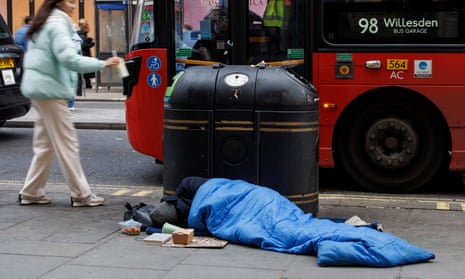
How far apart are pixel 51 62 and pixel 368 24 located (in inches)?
128

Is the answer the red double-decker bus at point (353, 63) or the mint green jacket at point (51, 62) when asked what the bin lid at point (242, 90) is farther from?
the red double-decker bus at point (353, 63)

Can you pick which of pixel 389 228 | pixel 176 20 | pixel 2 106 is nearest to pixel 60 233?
pixel 389 228

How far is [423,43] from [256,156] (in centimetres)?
264

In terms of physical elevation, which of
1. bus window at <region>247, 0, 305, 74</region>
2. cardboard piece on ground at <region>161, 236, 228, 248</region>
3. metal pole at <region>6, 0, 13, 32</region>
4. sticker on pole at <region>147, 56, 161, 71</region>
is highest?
metal pole at <region>6, 0, 13, 32</region>

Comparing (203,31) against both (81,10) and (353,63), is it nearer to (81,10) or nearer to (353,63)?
(353,63)

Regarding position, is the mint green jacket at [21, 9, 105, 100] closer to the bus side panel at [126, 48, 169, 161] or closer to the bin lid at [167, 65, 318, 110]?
the bin lid at [167, 65, 318, 110]

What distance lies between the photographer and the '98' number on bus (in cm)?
830

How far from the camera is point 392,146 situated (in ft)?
27.6

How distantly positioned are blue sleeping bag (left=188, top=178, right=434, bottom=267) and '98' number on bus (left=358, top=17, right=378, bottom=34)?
2740 mm

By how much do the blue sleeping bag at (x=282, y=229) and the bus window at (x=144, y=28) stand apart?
2.88 m

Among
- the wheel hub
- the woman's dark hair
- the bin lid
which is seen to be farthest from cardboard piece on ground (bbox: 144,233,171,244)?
the wheel hub

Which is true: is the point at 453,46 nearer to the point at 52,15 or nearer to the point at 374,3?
the point at 374,3

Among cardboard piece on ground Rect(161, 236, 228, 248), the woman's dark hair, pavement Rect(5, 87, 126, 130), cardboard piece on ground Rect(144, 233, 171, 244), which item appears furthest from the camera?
pavement Rect(5, 87, 126, 130)

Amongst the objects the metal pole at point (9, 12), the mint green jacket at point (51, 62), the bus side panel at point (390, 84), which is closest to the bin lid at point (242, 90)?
the mint green jacket at point (51, 62)
